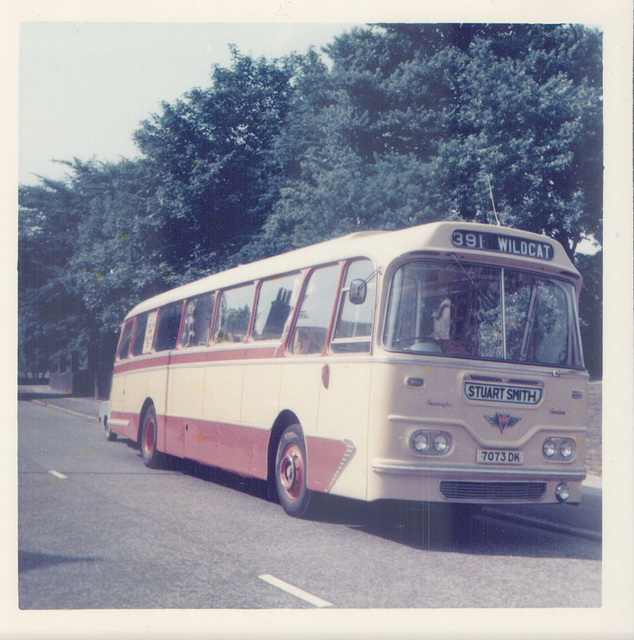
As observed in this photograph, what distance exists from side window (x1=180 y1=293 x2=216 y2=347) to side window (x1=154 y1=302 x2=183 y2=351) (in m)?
0.42

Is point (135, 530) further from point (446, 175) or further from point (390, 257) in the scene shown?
point (446, 175)

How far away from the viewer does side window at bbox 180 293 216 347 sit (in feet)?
44.9

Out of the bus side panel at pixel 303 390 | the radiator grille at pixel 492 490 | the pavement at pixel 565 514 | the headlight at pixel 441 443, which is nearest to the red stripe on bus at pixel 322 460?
the bus side panel at pixel 303 390

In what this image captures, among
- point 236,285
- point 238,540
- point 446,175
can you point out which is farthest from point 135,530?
point 446,175

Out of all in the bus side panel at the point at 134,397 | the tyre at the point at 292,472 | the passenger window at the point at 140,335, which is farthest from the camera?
the passenger window at the point at 140,335

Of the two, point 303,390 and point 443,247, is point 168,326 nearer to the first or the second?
point 303,390

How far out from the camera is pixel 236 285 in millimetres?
12820

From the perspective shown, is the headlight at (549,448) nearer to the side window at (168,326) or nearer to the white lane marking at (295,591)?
the white lane marking at (295,591)

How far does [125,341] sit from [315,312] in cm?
934

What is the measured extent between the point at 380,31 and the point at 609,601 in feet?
41.3

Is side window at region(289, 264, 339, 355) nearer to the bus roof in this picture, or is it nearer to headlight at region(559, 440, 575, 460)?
the bus roof

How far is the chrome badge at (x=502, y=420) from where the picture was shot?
29.1 ft

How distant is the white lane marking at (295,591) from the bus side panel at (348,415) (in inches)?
64.6

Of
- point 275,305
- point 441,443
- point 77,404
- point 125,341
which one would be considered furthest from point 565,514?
point 77,404
